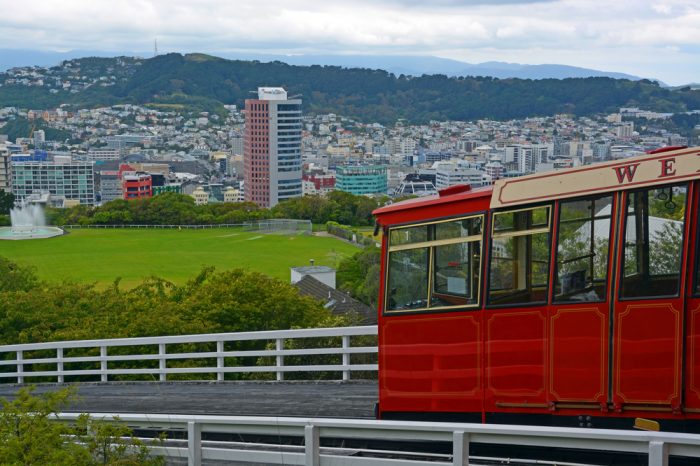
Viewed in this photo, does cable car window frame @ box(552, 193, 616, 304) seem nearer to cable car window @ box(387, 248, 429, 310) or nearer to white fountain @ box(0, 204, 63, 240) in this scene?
cable car window @ box(387, 248, 429, 310)

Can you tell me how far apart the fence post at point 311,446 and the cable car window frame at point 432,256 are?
9.21 feet

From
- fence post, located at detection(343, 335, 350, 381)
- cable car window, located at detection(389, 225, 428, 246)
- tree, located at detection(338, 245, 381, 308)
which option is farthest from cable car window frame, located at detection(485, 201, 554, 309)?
tree, located at detection(338, 245, 381, 308)

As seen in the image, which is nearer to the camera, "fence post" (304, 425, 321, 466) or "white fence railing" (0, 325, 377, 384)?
"fence post" (304, 425, 321, 466)

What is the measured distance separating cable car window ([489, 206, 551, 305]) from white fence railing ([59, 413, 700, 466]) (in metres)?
1.67

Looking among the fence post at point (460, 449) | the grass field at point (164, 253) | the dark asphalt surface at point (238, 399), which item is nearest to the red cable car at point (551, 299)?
the dark asphalt surface at point (238, 399)

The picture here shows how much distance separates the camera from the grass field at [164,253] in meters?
83.8

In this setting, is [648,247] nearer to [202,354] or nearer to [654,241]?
[654,241]

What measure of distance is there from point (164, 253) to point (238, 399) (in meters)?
83.4

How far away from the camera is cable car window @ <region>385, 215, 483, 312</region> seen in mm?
10586

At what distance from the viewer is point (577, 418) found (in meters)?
9.83

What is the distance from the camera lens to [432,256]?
10.9m

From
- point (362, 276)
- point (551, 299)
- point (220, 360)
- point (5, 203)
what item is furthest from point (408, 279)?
point (5, 203)

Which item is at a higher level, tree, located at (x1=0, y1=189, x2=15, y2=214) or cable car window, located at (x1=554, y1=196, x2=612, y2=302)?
cable car window, located at (x1=554, y1=196, x2=612, y2=302)

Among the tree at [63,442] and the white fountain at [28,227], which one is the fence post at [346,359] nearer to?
the tree at [63,442]
